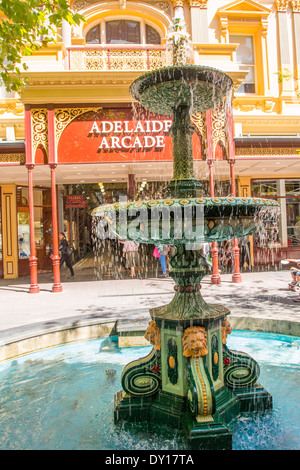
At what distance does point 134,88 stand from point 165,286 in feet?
24.6

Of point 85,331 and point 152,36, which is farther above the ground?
point 152,36

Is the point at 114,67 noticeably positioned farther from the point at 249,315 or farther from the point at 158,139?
the point at 249,315

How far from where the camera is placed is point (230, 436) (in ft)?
8.66

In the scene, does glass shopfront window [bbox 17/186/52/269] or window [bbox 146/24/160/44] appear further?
window [bbox 146/24/160/44]

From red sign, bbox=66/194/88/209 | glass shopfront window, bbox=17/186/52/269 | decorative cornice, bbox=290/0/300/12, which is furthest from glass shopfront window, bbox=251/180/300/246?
glass shopfront window, bbox=17/186/52/269

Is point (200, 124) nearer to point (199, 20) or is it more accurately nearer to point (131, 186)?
point (131, 186)

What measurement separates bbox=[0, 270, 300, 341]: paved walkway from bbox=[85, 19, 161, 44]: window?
948 centimetres

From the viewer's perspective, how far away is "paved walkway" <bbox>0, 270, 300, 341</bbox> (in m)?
5.29

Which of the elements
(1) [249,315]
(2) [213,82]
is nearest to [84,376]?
(1) [249,315]

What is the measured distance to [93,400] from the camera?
3.50 metres

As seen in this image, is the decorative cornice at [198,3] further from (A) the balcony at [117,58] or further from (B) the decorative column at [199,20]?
(A) the balcony at [117,58]

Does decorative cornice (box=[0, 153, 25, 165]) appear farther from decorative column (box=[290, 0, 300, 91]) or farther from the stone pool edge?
decorative column (box=[290, 0, 300, 91])

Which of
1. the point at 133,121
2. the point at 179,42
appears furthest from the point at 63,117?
the point at 179,42

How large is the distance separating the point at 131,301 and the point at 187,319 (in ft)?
17.2
